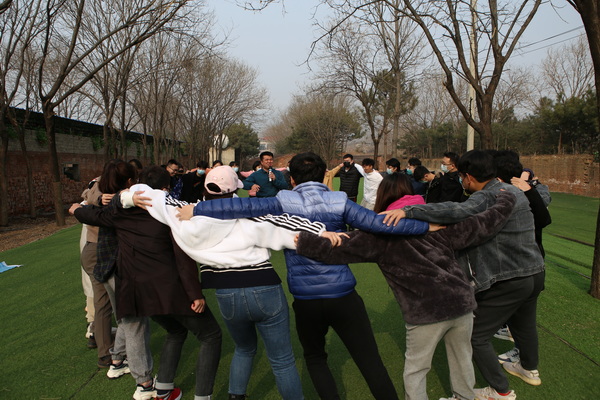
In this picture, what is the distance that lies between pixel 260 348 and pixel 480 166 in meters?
2.71

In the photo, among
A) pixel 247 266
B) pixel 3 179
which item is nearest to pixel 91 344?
pixel 247 266

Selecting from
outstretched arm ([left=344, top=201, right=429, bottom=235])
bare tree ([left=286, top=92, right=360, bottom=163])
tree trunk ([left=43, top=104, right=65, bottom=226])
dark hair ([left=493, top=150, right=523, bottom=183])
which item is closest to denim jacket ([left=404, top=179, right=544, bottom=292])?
dark hair ([left=493, top=150, right=523, bottom=183])

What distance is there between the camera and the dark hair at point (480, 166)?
3.10 metres

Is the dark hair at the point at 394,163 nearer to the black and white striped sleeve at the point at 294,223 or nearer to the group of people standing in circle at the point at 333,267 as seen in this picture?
the group of people standing in circle at the point at 333,267

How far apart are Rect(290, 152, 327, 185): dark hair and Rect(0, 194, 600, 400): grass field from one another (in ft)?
5.87

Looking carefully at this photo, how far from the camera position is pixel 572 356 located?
3.89 meters

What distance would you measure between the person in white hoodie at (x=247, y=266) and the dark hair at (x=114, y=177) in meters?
0.80

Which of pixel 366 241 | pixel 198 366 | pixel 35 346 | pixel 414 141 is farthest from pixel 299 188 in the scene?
pixel 414 141

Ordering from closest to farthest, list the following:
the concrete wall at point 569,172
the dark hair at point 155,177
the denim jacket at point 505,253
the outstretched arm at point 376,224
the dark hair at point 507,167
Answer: the outstretched arm at point 376,224, the denim jacket at point 505,253, the dark hair at point 155,177, the dark hair at point 507,167, the concrete wall at point 569,172

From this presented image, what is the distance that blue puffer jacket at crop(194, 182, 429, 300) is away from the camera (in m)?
2.49

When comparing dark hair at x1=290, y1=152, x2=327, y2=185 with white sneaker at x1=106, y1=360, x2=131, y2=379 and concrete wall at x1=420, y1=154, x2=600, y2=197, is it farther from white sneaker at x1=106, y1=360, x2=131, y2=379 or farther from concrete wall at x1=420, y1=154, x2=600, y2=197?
concrete wall at x1=420, y1=154, x2=600, y2=197

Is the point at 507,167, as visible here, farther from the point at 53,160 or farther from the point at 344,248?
the point at 53,160

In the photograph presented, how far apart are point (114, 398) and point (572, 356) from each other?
4013 millimetres

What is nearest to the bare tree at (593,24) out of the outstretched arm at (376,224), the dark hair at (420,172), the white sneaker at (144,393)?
the dark hair at (420,172)
